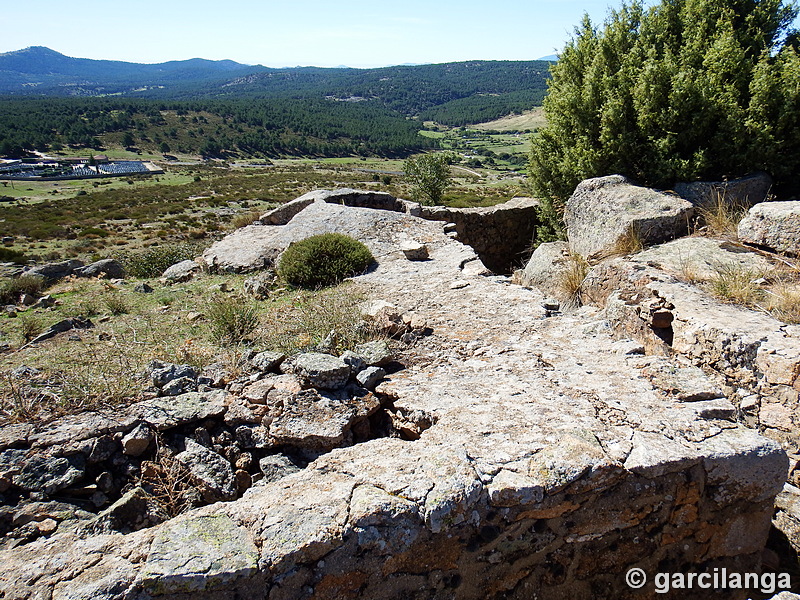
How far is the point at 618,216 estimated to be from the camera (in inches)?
324

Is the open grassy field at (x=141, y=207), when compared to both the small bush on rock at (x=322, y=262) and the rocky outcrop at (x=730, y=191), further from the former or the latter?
the rocky outcrop at (x=730, y=191)

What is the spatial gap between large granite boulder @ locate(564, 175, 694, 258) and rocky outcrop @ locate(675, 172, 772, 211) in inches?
15.1

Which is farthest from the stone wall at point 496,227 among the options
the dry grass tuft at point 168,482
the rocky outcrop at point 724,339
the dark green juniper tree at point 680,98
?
the dry grass tuft at point 168,482

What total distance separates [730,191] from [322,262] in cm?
744

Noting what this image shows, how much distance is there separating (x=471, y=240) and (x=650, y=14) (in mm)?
6623

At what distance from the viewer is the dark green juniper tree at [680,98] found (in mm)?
8508

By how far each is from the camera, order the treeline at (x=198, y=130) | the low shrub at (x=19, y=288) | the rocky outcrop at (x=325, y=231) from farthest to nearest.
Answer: the treeline at (x=198, y=130), the rocky outcrop at (x=325, y=231), the low shrub at (x=19, y=288)

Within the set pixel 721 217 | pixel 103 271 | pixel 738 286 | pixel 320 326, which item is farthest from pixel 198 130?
pixel 738 286

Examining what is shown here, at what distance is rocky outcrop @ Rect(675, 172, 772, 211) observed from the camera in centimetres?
820

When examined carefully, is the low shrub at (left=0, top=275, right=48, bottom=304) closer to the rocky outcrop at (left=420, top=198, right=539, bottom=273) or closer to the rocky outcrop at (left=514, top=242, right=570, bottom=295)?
the rocky outcrop at (left=420, top=198, right=539, bottom=273)

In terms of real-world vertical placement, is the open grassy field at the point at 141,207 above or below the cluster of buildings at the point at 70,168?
below

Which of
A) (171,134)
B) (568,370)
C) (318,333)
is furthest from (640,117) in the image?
(171,134)

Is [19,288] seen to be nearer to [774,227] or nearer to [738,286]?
[738,286]

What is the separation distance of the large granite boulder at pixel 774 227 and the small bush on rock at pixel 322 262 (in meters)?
6.33
